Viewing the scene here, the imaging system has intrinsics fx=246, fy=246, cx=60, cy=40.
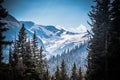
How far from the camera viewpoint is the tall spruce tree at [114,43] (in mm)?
29219

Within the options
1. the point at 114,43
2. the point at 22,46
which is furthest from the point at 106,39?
the point at 22,46

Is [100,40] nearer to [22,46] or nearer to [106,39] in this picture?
[106,39]

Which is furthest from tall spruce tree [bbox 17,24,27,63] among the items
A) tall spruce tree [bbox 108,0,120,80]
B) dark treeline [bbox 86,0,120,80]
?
tall spruce tree [bbox 108,0,120,80]

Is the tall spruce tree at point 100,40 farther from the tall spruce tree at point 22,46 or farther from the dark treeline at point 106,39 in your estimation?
the tall spruce tree at point 22,46

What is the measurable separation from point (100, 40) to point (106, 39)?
2.96 metres

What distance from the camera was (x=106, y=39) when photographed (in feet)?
107

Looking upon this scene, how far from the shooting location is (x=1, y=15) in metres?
25.7

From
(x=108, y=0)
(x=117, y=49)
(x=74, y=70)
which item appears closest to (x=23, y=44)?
(x=108, y=0)

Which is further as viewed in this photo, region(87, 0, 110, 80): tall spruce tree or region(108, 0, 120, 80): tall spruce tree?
region(87, 0, 110, 80): tall spruce tree

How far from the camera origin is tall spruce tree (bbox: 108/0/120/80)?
95.9 feet

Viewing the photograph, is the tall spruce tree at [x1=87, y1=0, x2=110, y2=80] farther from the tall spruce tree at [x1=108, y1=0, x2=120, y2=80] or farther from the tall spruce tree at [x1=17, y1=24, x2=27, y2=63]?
the tall spruce tree at [x1=17, y1=24, x2=27, y2=63]

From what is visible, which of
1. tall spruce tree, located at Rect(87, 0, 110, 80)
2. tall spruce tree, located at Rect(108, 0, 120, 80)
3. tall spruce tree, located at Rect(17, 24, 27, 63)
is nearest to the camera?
tall spruce tree, located at Rect(108, 0, 120, 80)

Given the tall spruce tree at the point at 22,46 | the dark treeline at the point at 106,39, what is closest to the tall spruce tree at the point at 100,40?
the dark treeline at the point at 106,39

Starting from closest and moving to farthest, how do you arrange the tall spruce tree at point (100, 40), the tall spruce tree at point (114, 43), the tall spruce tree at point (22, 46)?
1. the tall spruce tree at point (114, 43)
2. the tall spruce tree at point (100, 40)
3. the tall spruce tree at point (22, 46)
